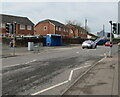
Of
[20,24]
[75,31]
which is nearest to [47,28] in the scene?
[20,24]

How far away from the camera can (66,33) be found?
87.6 metres

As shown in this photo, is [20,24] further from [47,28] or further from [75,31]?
[75,31]

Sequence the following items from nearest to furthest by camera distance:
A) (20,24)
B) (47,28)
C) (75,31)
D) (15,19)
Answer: (15,19) → (20,24) → (47,28) → (75,31)

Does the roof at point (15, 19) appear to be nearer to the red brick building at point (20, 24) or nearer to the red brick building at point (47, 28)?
the red brick building at point (20, 24)

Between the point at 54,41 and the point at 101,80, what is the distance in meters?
38.1

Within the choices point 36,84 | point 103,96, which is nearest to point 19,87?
point 36,84

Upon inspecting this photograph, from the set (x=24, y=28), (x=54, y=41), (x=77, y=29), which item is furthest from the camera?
(x=77, y=29)

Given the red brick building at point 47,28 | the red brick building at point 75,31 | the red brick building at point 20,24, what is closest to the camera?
the red brick building at point 20,24

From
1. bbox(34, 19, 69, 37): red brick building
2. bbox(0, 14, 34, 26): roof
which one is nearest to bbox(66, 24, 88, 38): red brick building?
bbox(34, 19, 69, 37): red brick building

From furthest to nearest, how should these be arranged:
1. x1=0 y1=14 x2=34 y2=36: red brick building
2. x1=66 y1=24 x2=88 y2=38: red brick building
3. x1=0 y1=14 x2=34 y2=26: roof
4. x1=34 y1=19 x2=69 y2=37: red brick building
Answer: x1=66 y1=24 x2=88 y2=38: red brick building → x1=34 y1=19 x2=69 y2=37: red brick building → x1=0 y1=14 x2=34 y2=26: roof → x1=0 y1=14 x2=34 y2=36: red brick building

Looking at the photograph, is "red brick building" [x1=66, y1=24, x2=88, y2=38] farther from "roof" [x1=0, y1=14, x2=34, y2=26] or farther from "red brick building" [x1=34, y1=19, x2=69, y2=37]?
"roof" [x1=0, y1=14, x2=34, y2=26]

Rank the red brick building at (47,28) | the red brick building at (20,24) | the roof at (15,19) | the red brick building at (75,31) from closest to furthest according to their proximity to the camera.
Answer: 1. the red brick building at (20,24)
2. the roof at (15,19)
3. the red brick building at (47,28)
4. the red brick building at (75,31)

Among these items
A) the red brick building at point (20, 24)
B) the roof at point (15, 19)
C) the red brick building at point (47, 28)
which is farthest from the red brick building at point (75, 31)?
the roof at point (15, 19)

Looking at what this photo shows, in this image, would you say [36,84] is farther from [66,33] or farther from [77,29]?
[77,29]
